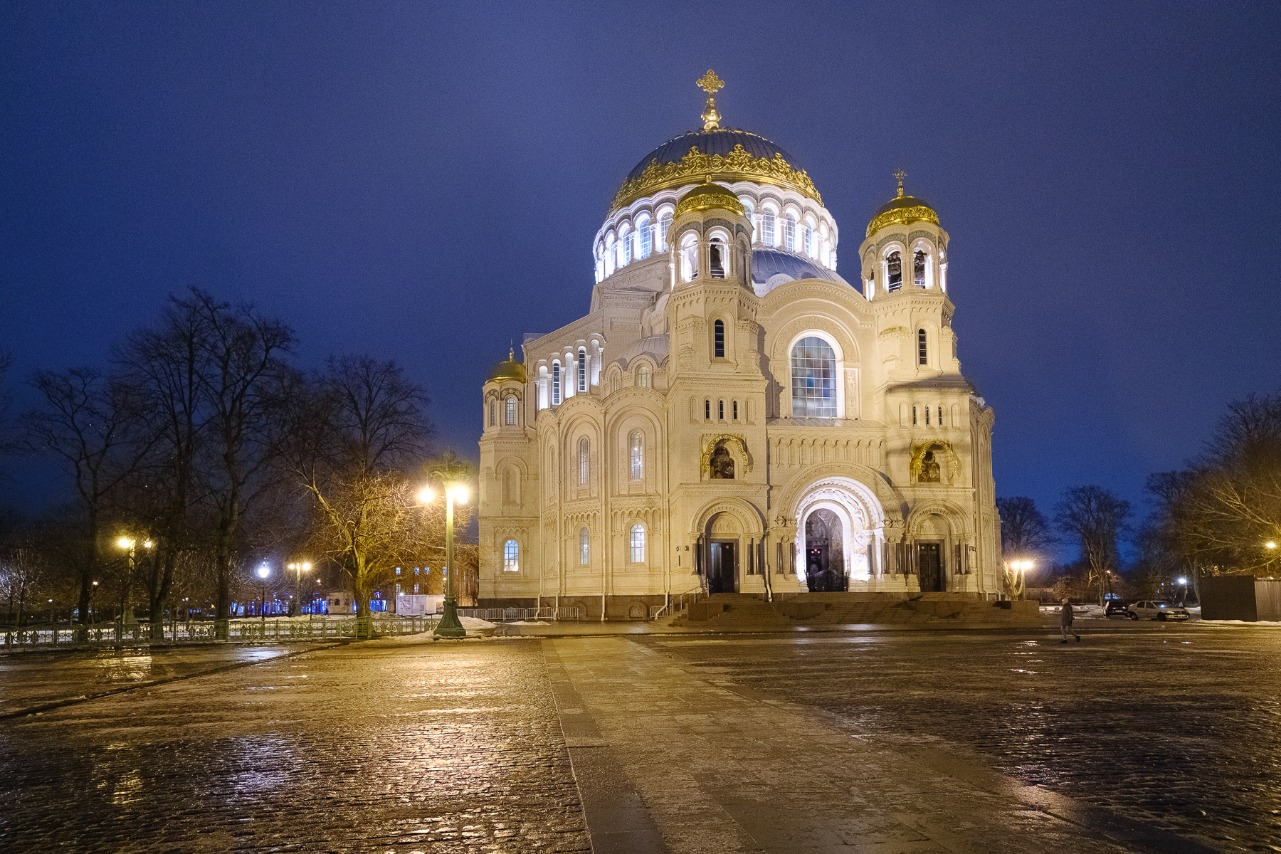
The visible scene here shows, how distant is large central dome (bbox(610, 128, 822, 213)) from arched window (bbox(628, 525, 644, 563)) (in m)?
20.6

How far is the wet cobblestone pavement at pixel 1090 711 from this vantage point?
6.70 m

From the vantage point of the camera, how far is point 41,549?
53312 mm

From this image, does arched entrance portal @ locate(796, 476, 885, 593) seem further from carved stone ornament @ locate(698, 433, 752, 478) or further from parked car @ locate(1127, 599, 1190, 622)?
parked car @ locate(1127, 599, 1190, 622)

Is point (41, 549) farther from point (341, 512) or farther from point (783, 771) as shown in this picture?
point (783, 771)

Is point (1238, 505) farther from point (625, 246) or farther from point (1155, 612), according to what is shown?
point (625, 246)

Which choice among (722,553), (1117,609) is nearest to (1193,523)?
(1117,609)

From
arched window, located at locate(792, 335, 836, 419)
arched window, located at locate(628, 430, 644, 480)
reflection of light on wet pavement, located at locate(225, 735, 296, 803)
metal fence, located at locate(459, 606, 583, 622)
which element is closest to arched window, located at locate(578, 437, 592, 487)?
arched window, located at locate(628, 430, 644, 480)

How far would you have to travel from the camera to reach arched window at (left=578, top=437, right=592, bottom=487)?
161 ft

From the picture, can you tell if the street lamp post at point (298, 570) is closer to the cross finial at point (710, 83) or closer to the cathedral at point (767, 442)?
the cathedral at point (767, 442)

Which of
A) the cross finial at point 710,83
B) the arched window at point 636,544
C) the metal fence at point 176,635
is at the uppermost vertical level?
the cross finial at point 710,83

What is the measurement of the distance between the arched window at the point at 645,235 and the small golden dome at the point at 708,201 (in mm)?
9653

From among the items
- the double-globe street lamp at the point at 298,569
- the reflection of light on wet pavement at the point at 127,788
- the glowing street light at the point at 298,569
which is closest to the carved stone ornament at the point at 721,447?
the double-globe street lamp at the point at 298,569

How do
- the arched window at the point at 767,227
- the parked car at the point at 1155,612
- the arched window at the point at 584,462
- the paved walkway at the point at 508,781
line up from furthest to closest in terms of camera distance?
the arched window at the point at 767,227 → the arched window at the point at 584,462 → the parked car at the point at 1155,612 → the paved walkway at the point at 508,781

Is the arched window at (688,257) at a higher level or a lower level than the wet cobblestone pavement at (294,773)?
higher
